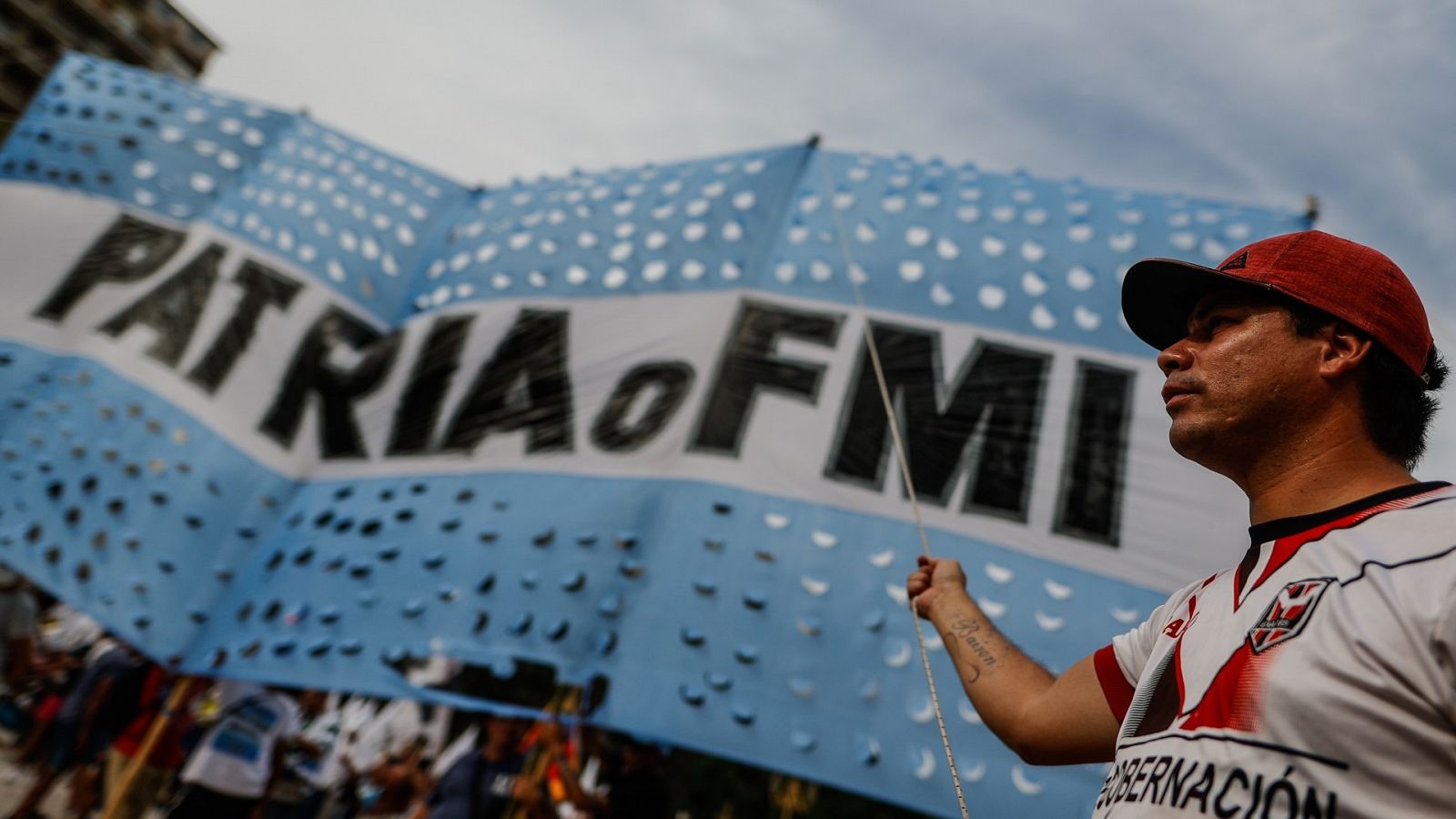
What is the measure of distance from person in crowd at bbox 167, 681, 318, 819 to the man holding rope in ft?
15.5

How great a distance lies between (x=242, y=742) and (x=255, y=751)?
88 mm

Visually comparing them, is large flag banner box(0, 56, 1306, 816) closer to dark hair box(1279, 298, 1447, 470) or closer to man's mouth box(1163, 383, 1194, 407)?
man's mouth box(1163, 383, 1194, 407)

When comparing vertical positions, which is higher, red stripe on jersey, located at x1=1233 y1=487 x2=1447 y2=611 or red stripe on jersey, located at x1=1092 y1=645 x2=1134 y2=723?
red stripe on jersey, located at x1=1233 y1=487 x2=1447 y2=611

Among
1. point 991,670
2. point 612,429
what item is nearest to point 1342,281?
point 991,670

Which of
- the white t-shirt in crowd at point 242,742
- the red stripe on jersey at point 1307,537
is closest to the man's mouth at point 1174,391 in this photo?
the red stripe on jersey at point 1307,537

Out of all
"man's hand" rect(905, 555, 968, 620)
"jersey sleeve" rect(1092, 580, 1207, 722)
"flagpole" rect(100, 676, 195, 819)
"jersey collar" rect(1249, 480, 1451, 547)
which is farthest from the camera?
"flagpole" rect(100, 676, 195, 819)

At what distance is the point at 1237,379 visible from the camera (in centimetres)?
117

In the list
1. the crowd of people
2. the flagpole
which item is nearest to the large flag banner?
the flagpole

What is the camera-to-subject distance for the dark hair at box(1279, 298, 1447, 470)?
3.50 ft

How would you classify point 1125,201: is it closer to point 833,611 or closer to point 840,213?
point 840,213

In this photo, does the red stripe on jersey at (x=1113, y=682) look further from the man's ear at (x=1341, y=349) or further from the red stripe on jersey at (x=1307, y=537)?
the man's ear at (x=1341, y=349)

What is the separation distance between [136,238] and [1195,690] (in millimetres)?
5480

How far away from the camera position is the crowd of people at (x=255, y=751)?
4.10 metres

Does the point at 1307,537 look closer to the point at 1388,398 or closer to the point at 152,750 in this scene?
the point at 1388,398
